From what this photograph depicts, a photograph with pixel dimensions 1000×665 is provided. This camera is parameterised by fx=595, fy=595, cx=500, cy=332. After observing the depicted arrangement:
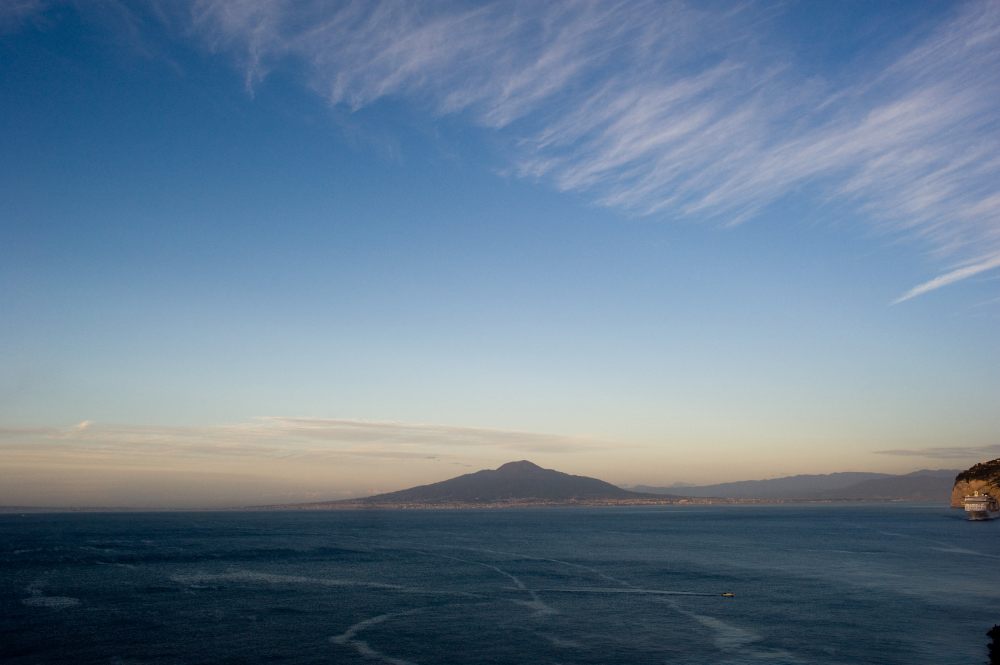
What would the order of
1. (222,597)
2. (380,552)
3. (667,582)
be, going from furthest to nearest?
(380,552) < (667,582) < (222,597)

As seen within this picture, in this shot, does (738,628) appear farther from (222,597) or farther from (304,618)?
(222,597)

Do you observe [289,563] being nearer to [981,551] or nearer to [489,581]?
[489,581]

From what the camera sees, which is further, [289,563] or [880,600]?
[289,563]

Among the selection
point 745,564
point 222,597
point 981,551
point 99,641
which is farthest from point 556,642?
point 981,551

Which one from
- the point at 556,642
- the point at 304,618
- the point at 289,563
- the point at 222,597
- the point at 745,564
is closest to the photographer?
the point at 556,642

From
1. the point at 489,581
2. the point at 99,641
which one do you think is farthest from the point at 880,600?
the point at 99,641

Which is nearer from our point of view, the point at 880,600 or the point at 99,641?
the point at 99,641
